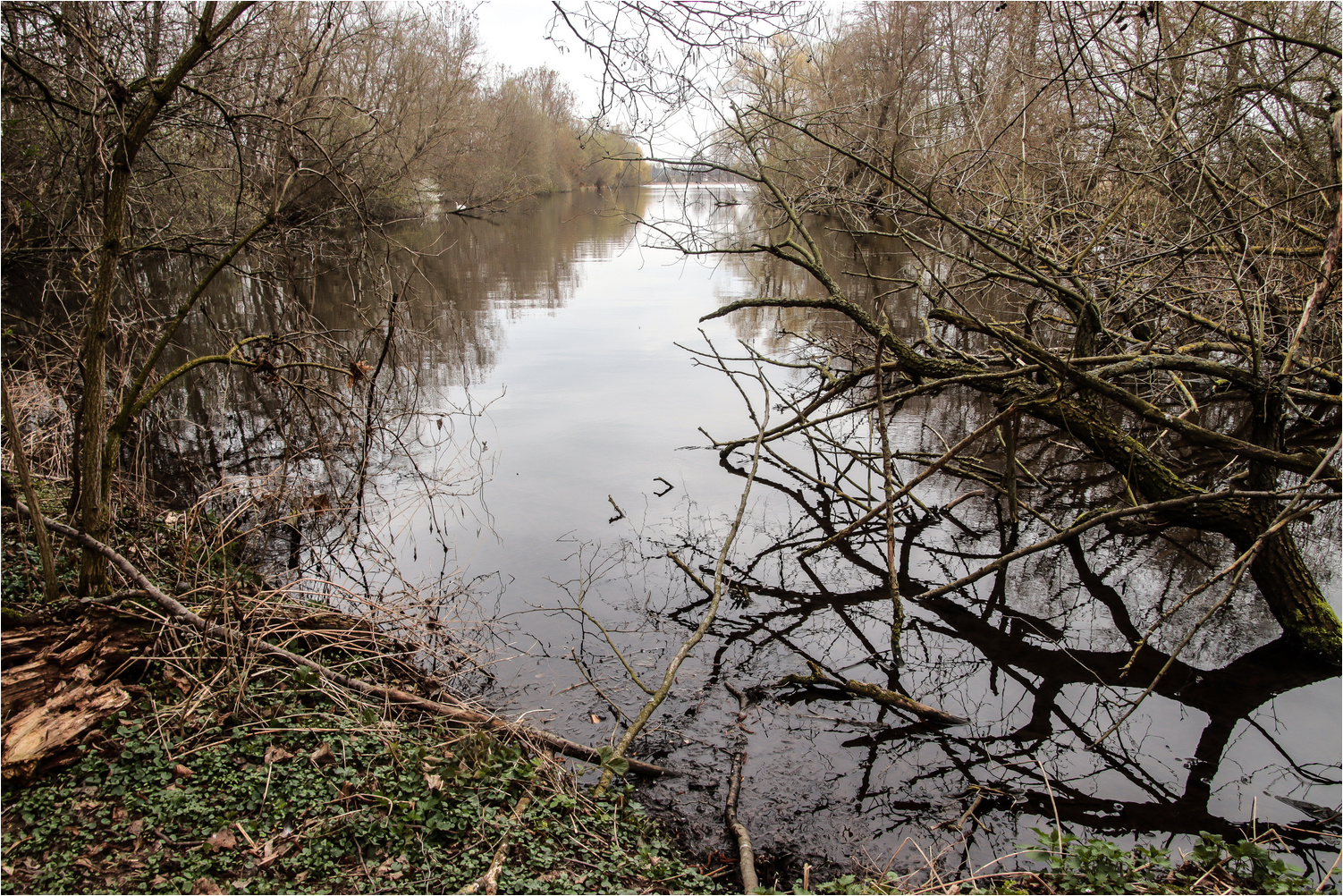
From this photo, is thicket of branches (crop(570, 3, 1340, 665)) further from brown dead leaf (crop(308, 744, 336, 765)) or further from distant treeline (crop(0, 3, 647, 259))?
brown dead leaf (crop(308, 744, 336, 765))

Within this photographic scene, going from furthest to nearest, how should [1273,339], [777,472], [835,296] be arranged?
[777,472]
[835,296]
[1273,339]

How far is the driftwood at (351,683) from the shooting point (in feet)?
12.8

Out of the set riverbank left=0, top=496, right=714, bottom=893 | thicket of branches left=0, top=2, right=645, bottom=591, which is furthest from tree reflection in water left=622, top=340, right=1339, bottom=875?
thicket of branches left=0, top=2, right=645, bottom=591

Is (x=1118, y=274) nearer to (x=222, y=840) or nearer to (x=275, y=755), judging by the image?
(x=275, y=755)

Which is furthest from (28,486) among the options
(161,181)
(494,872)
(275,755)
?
(161,181)

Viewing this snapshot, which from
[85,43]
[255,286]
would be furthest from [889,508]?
[255,286]

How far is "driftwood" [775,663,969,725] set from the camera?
15.8 ft

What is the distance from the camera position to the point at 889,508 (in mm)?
5695

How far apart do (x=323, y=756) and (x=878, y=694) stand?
3.12 m

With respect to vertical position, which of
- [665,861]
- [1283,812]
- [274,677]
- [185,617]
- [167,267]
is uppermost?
[167,267]

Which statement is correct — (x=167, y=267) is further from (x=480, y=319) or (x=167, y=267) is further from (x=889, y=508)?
(x=889, y=508)

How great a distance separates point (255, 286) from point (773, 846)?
10.2 m

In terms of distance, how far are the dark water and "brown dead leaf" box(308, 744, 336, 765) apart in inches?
49.0

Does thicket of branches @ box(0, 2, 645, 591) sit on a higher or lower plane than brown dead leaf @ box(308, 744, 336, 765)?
higher
